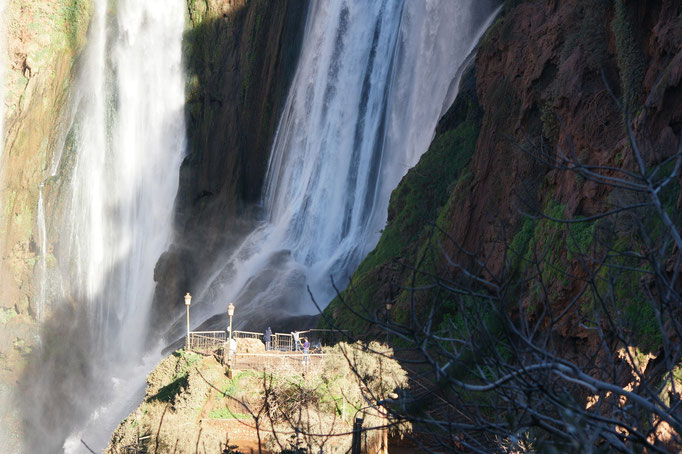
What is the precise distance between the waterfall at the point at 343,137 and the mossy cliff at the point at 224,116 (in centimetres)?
146

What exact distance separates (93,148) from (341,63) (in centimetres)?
1691

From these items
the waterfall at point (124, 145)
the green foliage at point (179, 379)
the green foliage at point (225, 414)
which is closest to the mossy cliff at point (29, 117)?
the waterfall at point (124, 145)

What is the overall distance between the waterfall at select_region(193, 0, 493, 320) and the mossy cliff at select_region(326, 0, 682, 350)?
153 inches

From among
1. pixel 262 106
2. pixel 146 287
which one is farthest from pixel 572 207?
pixel 146 287

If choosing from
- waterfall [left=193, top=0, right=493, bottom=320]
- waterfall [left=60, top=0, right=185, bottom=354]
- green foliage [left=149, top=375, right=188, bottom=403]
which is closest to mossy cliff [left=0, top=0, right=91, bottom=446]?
waterfall [left=60, top=0, right=185, bottom=354]

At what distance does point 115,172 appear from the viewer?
42969 millimetres

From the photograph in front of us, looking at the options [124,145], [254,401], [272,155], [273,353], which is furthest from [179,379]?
[124,145]

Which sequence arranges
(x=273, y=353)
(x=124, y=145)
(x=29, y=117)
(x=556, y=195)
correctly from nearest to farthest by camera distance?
(x=556, y=195), (x=273, y=353), (x=124, y=145), (x=29, y=117)

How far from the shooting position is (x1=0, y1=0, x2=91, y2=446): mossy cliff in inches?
1698

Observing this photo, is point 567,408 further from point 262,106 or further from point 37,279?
point 37,279

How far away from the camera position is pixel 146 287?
131 ft

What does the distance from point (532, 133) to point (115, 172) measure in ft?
98.7

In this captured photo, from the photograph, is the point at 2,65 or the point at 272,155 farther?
the point at 2,65

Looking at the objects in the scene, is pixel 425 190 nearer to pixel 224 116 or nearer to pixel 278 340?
pixel 278 340
